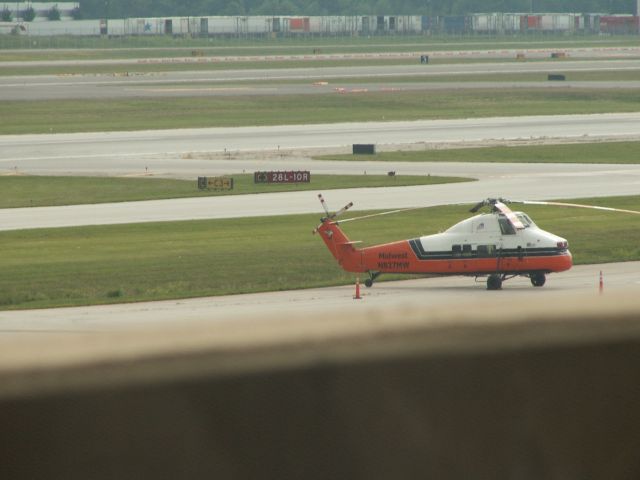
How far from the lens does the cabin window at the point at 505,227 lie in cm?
3638

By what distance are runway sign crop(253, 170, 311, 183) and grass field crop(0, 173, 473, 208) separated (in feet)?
1.15

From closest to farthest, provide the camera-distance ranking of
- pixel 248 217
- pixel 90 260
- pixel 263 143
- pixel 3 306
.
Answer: pixel 3 306
pixel 90 260
pixel 248 217
pixel 263 143

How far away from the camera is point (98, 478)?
253cm

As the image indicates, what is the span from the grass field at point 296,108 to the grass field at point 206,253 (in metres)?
53.5

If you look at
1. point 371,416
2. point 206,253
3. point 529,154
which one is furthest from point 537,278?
point 529,154

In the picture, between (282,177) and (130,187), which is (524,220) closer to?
(282,177)

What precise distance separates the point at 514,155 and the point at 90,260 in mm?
41483

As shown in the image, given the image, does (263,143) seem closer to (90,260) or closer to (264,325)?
(90,260)

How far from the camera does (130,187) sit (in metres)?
64.2

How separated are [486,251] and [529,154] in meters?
42.0

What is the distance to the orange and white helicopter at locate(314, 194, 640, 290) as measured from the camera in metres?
36.4

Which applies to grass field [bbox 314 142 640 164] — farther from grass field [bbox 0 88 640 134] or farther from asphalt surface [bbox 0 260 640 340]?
asphalt surface [bbox 0 260 640 340]

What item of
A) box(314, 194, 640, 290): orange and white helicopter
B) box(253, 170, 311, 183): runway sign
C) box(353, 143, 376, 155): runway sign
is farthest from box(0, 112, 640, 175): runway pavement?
box(314, 194, 640, 290): orange and white helicopter

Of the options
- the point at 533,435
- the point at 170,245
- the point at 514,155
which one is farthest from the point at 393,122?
the point at 533,435
